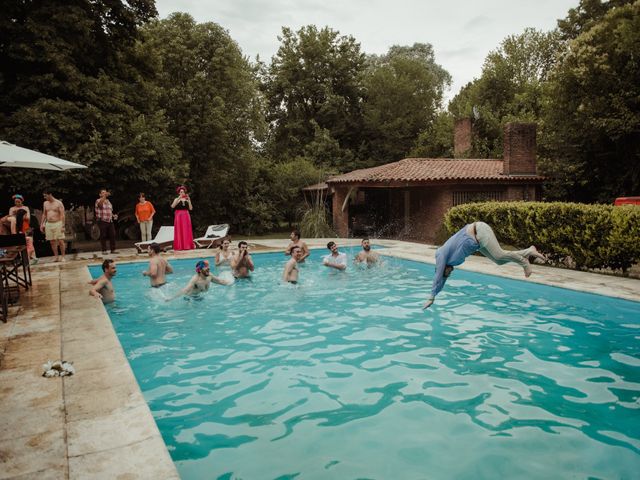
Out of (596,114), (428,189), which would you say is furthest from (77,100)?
(596,114)

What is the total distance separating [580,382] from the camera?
18.2ft

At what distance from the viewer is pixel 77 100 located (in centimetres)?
1664

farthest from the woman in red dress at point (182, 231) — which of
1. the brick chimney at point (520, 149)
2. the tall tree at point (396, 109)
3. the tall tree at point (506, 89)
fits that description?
the tall tree at point (396, 109)

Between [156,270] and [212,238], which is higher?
[212,238]

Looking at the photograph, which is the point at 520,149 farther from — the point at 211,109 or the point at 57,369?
the point at 57,369

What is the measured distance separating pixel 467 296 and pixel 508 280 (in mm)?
1158

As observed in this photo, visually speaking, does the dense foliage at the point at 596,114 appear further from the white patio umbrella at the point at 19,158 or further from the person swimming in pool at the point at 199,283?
the white patio umbrella at the point at 19,158

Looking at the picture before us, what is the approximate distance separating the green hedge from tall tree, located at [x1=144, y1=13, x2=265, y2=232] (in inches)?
588

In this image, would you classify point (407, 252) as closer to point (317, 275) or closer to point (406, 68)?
point (317, 275)

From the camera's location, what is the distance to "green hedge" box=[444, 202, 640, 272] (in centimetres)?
1011

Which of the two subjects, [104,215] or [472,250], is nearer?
[472,250]

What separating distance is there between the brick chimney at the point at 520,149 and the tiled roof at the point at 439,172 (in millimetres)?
514

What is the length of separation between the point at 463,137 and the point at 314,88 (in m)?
15.2

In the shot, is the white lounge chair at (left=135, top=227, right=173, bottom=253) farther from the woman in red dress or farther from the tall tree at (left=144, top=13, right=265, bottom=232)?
the tall tree at (left=144, top=13, right=265, bottom=232)
